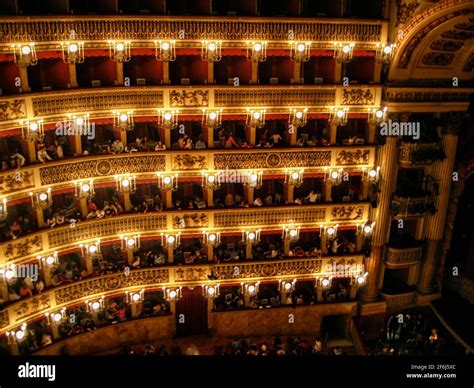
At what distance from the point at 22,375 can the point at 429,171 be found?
25729 millimetres

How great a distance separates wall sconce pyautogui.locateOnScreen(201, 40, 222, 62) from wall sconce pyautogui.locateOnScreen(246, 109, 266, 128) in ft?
9.16

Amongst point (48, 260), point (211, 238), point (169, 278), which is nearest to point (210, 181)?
point (211, 238)

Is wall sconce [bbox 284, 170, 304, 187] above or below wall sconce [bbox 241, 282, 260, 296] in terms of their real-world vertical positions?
above

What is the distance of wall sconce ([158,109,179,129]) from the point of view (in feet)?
82.5

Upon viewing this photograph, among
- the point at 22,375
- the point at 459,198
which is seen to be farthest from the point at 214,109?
the point at 22,375

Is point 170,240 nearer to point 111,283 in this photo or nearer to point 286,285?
point 111,283

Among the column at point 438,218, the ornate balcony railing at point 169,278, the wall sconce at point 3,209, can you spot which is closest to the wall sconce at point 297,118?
the ornate balcony railing at point 169,278

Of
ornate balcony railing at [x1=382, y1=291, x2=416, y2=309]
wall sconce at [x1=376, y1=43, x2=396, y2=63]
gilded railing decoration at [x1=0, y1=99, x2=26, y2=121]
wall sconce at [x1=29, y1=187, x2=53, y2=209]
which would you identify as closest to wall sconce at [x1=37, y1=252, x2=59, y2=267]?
wall sconce at [x1=29, y1=187, x2=53, y2=209]

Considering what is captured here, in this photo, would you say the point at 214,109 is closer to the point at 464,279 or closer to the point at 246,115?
the point at 246,115

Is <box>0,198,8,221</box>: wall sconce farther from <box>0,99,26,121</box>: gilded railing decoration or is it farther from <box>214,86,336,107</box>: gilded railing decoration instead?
<box>214,86,336,107</box>: gilded railing decoration

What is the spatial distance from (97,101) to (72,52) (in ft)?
7.40

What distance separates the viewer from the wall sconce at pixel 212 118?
2556cm

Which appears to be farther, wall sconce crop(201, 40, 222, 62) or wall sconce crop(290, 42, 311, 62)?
wall sconce crop(290, 42, 311, 62)

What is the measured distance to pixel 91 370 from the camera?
5.79 meters
